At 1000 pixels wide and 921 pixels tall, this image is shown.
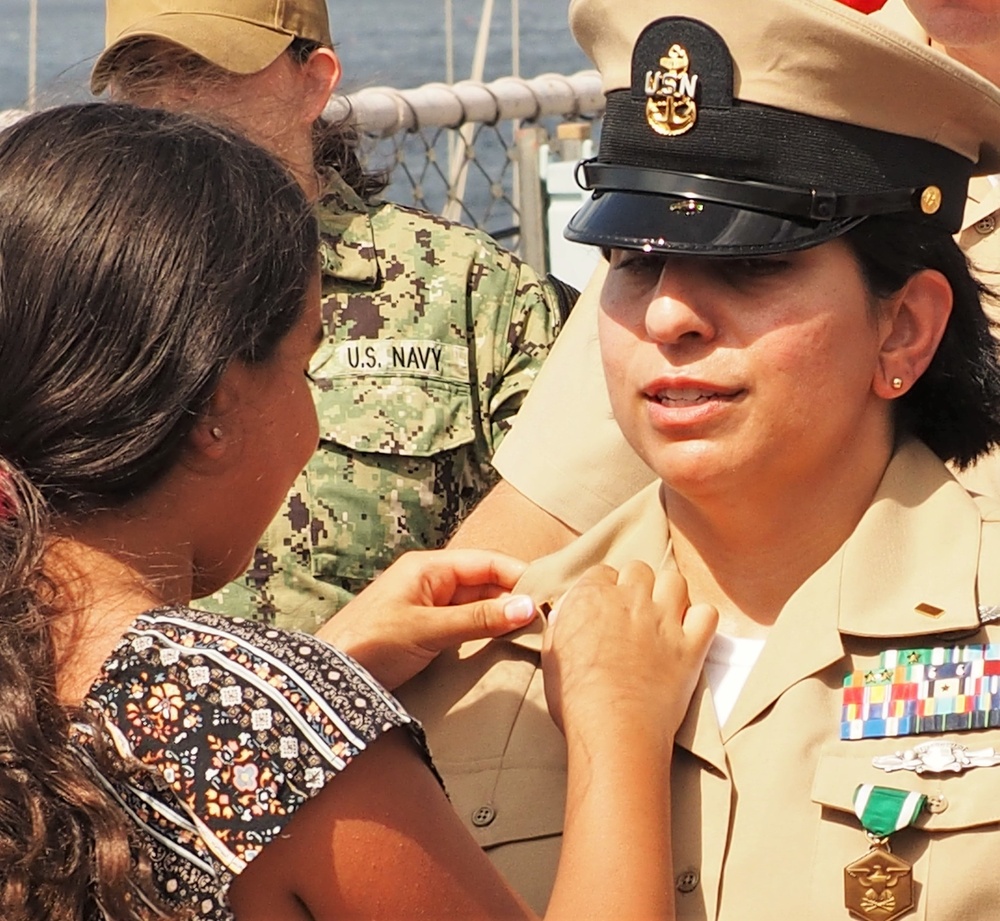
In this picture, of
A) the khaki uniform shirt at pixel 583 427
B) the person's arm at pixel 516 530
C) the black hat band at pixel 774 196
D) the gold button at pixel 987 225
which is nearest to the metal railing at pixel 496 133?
the khaki uniform shirt at pixel 583 427

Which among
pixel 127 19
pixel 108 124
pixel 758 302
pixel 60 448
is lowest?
pixel 60 448

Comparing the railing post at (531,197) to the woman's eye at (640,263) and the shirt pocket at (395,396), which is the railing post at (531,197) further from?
the woman's eye at (640,263)

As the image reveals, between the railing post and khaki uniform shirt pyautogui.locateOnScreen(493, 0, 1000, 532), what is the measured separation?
2612 mm

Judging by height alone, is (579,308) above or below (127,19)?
below

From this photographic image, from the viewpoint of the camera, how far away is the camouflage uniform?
3598mm

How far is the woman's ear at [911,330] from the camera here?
6.77ft

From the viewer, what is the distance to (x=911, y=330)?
6.83 ft

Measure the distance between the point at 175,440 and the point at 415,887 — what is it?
483 millimetres

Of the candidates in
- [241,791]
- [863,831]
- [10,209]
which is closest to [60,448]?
[10,209]

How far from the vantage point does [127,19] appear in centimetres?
377

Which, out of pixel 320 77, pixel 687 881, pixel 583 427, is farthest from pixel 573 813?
pixel 320 77

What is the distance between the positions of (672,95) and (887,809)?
814mm

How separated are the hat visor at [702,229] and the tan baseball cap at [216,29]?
175cm

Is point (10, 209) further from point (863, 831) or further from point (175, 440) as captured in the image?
point (863, 831)
